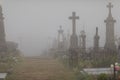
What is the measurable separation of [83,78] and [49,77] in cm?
204

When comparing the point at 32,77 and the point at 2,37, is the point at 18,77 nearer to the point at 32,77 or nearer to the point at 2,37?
the point at 32,77

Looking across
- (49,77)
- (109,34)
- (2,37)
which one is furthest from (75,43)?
(49,77)

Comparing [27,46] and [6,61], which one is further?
[27,46]

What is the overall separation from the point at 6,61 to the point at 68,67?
11.4 ft

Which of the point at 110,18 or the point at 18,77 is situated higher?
→ the point at 110,18

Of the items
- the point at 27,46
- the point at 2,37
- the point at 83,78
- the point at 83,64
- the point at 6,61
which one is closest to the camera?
the point at 83,78

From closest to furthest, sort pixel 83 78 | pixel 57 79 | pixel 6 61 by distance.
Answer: pixel 83 78, pixel 57 79, pixel 6 61

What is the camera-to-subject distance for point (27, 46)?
51594 millimetres

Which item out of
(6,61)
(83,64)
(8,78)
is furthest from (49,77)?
(6,61)

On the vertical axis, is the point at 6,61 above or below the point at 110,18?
below

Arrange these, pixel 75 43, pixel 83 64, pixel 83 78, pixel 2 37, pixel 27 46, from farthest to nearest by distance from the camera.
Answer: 1. pixel 27 46
2. pixel 75 43
3. pixel 2 37
4. pixel 83 64
5. pixel 83 78

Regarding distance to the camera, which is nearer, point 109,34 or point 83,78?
point 83,78

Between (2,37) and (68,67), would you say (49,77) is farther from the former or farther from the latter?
(2,37)

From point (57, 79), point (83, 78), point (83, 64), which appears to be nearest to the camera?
point (83, 78)
